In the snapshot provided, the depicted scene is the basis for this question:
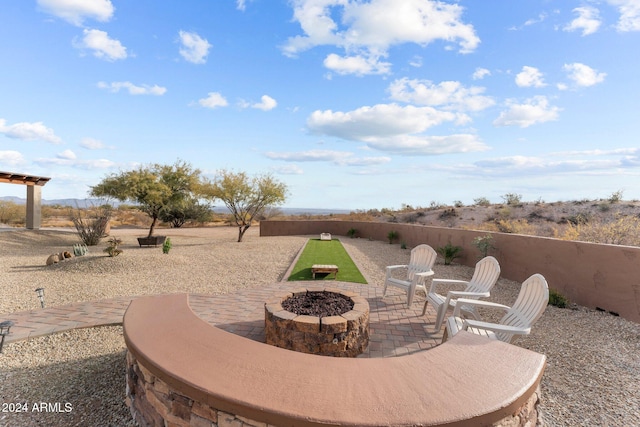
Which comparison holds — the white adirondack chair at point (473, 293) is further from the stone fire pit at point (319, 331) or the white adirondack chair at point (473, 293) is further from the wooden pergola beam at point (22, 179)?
A: the wooden pergola beam at point (22, 179)

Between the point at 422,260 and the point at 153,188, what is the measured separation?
13.4 meters

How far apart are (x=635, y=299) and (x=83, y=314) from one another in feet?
28.6

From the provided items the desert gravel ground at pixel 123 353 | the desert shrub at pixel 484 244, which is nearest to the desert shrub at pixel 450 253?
the desert shrub at pixel 484 244

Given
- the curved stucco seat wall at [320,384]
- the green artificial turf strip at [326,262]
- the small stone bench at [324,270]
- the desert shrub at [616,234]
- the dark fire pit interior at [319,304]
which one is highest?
the desert shrub at [616,234]

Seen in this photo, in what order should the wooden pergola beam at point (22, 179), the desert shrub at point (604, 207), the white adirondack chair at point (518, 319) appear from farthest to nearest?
1. the desert shrub at point (604, 207)
2. the wooden pergola beam at point (22, 179)
3. the white adirondack chair at point (518, 319)

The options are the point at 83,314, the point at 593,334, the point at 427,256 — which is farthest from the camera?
the point at 427,256

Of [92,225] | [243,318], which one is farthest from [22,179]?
[243,318]

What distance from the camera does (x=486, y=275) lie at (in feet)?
15.7

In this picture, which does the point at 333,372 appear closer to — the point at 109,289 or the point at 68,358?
the point at 68,358

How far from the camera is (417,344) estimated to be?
396 cm

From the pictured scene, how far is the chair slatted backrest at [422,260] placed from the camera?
602 centimetres

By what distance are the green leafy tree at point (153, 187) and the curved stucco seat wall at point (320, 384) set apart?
13.9 m

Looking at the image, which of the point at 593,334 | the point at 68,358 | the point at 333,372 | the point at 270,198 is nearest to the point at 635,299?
the point at 593,334

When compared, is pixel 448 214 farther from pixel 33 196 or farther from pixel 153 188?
pixel 33 196
